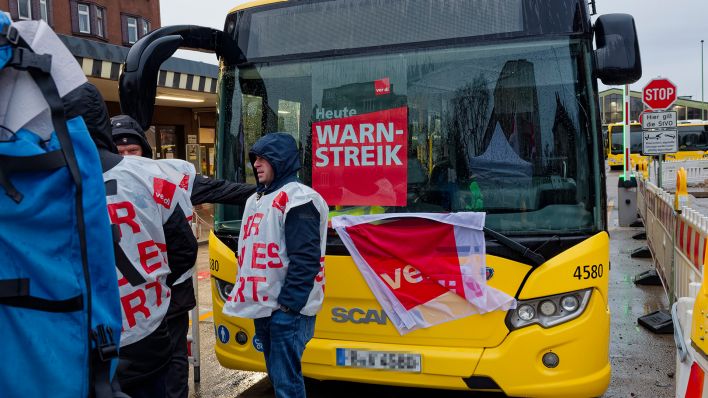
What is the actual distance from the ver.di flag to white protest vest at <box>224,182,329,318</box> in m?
0.60

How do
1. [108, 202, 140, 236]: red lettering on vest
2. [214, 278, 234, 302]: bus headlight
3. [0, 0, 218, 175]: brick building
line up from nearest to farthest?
[108, 202, 140, 236]: red lettering on vest
[214, 278, 234, 302]: bus headlight
[0, 0, 218, 175]: brick building

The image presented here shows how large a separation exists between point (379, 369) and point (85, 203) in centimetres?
258

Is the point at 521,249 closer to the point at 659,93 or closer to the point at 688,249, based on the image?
the point at 688,249

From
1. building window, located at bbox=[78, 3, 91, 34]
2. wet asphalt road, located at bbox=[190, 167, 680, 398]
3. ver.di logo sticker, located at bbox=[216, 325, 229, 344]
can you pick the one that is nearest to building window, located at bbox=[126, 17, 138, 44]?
building window, located at bbox=[78, 3, 91, 34]

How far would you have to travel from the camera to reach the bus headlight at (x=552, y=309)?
362 cm

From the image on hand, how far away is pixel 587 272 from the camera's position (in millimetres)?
3602

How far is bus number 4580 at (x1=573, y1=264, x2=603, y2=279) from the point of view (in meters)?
3.59

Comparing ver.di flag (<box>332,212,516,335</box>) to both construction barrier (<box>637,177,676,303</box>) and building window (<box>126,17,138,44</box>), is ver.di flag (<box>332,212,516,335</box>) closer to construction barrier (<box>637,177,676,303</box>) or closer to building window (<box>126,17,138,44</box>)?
construction barrier (<box>637,177,676,303</box>)

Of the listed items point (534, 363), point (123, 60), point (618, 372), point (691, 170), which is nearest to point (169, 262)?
point (534, 363)

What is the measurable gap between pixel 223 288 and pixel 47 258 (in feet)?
8.86

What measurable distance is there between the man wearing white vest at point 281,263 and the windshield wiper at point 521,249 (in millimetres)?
1043

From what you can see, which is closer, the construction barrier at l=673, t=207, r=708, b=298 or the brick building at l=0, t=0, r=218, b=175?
the construction barrier at l=673, t=207, r=708, b=298

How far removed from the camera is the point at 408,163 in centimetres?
392

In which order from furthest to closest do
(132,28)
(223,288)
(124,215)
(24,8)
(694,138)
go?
(694,138), (132,28), (24,8), (223,288), (124,215)
